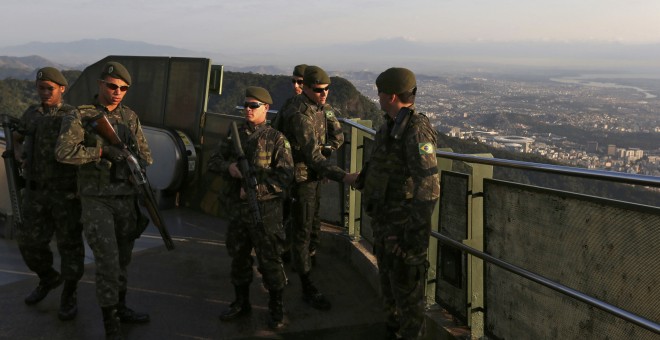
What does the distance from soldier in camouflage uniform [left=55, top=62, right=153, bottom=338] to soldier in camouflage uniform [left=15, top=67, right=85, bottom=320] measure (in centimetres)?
50

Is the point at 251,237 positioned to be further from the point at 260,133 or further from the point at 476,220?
the point at 476,220

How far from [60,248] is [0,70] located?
183m

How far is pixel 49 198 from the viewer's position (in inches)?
172

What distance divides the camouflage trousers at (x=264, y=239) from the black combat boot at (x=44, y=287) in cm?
161

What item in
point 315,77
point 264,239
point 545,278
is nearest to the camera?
point 545,278

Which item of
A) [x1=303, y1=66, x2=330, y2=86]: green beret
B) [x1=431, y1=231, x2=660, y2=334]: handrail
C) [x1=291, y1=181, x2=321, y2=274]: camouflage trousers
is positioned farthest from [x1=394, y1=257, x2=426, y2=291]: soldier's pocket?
[x1=303, y1=66, x2=330, y2=86]: green beret

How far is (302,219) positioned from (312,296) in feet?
2.16

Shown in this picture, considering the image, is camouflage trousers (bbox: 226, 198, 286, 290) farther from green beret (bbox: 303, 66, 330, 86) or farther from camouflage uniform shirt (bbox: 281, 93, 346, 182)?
green beret (bbox: 303, 66, 330, 86)

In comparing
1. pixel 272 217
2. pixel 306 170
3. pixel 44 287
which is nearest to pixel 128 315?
pixel 44 287

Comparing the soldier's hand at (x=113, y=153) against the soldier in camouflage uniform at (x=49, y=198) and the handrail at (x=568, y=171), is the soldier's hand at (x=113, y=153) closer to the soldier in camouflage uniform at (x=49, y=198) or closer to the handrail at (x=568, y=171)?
the soldier in camouflage uniform at (x=49, y=198)

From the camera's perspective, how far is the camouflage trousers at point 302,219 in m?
4.73

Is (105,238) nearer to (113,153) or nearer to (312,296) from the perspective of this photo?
(113,153)

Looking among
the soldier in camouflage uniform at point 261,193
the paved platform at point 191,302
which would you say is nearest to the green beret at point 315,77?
the soldier in camouflage uniform at point 261,193

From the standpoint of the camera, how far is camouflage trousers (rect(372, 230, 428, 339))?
335 centimetres
